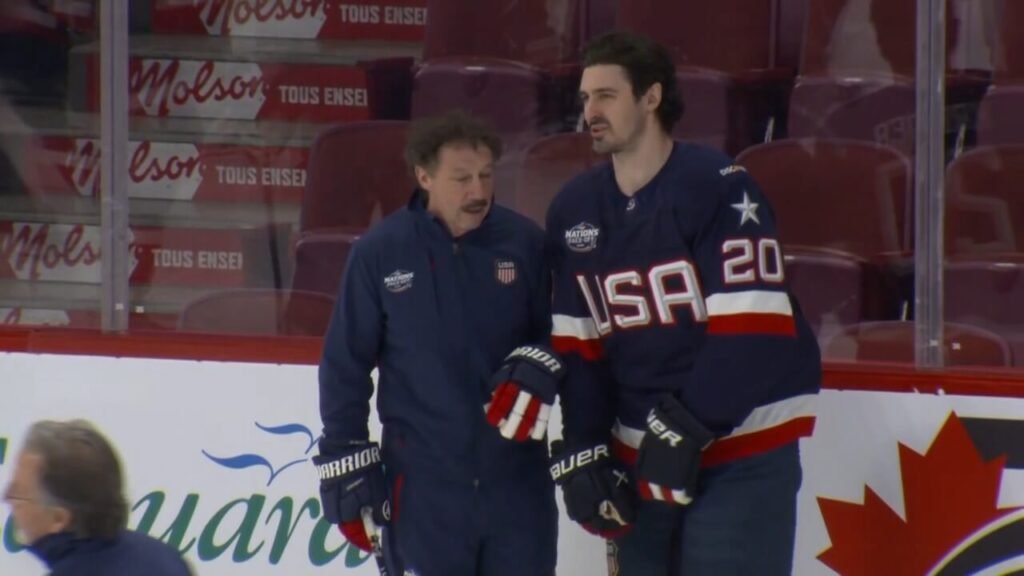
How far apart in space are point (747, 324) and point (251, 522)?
1412 mm

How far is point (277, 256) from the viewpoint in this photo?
4.14m

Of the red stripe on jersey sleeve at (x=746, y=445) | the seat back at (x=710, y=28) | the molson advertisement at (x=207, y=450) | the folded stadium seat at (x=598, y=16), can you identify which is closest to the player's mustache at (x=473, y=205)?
the red stripe on jersey sleeve at (x=746, y=445)

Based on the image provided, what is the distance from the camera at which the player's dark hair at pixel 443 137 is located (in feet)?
10.8

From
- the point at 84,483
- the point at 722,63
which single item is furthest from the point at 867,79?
the point at 84,483

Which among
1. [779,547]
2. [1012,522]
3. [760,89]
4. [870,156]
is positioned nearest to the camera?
[779,547]

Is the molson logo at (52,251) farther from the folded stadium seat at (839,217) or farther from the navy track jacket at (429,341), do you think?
the folded stadium seat at (839,217)

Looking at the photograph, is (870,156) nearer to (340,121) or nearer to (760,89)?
(760,89)

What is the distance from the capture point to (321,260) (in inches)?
164

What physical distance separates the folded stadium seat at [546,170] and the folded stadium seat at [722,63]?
0.83 feet

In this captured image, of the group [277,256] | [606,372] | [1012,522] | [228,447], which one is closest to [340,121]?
[277,256]

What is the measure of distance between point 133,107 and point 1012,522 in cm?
215

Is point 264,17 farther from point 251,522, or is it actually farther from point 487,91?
point 251,522

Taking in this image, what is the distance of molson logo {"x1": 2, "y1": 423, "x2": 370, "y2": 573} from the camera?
399cm

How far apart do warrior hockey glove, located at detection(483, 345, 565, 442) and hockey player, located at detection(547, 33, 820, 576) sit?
0.26ft
